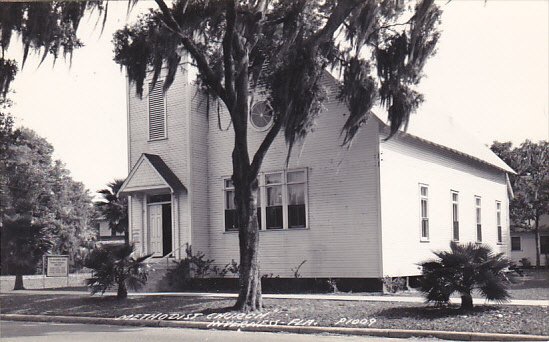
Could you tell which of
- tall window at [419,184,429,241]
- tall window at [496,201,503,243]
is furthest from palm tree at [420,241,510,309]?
tall window at [496,201,503,243]

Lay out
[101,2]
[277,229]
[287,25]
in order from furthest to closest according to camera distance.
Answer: [277,229], [287,25], [101,2]

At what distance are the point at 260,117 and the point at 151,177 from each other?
4944mm

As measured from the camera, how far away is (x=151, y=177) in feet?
83.1

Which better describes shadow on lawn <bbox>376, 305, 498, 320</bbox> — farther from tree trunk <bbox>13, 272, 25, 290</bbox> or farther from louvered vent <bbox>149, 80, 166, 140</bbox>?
tree trunk <bbox>13, 272, 25, 290</bbox>

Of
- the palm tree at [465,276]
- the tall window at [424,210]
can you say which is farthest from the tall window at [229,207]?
the palm tree at [465,276]

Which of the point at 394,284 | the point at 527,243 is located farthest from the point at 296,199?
the point at 527,243

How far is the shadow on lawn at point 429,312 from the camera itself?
14.1m

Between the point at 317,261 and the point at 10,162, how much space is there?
13.2 meters

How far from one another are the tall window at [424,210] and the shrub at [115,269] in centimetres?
1070

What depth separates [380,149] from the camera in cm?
2173

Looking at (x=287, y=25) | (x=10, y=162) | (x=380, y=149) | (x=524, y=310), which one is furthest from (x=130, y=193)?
(x=524, y=310)

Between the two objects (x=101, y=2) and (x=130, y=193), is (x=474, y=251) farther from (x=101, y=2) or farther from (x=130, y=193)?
(x=130, y=193)

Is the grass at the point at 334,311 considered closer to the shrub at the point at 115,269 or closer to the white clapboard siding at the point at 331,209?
the shrub at the point at 115,269

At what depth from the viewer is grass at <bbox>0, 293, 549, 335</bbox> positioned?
13.0 meters
